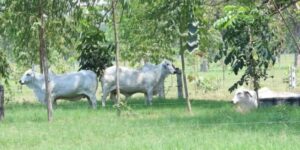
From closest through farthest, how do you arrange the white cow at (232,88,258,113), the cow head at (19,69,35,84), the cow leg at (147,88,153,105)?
the white cow at (232,88,258,113) < the cow head at (19,69,35,84) < the cow leg at (147,88,153,105)

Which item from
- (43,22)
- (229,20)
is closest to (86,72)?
(43,22)

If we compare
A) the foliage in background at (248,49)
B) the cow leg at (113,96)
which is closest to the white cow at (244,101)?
the foliage in background at (248,49)

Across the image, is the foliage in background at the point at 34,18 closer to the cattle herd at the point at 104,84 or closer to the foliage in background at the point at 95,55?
the cattle herd at the point at 104,84

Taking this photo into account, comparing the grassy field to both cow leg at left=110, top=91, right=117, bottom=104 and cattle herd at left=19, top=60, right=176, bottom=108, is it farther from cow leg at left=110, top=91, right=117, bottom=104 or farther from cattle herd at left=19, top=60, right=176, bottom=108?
cow leg at left=110, top=91, right=117, bottom=104

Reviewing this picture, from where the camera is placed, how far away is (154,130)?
1291cm

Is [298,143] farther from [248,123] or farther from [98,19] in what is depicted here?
[98,19]

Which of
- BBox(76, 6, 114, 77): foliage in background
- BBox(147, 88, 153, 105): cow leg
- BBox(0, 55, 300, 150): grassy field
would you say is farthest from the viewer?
BBox(76, 6, 114, 77): foliage in background

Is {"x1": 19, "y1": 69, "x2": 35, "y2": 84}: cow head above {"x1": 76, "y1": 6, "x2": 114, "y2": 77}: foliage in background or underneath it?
underneath

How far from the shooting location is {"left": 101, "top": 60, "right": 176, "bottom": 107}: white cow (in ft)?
72.7

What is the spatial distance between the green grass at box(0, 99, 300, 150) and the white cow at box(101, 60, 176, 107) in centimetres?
384

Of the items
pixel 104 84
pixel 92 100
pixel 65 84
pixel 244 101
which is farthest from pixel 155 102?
pixel 244 101

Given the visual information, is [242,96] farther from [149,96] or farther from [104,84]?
[104,84]

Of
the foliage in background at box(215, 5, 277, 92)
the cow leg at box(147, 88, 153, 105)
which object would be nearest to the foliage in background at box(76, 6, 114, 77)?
the cow leg at box(147, 88, 153, 105)

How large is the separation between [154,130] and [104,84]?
30.8 ft
